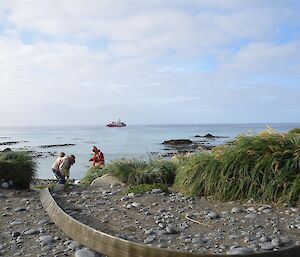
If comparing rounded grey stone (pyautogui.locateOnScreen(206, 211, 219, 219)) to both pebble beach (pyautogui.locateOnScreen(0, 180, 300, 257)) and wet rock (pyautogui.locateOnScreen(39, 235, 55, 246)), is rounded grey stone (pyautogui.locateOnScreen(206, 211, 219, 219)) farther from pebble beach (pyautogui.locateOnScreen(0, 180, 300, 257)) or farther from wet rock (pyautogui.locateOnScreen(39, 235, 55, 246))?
wet rock (pyautogui.locateOnScreen(39, 235, 55, 246))

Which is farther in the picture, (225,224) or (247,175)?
(247,175)

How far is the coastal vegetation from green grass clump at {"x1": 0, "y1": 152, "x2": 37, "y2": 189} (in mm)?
4483

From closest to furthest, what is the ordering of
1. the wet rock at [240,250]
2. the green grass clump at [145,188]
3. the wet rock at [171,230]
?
the wet rock at [240,250] < the wet rock at [171,230] < the green grass clump at [145,188]

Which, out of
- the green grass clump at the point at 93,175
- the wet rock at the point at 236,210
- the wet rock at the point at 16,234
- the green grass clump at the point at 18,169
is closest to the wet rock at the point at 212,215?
the wet rock at the point at 236,210

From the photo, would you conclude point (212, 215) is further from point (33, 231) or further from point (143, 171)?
point (143, 171)

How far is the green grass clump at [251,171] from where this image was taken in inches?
270

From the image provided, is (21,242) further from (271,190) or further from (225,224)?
(271,190)

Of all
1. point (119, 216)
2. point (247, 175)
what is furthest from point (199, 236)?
point (247, 175)

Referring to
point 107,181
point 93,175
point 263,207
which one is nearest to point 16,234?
point 263,207

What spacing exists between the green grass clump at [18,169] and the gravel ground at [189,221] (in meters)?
3.00

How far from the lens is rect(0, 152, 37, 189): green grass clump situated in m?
10.6

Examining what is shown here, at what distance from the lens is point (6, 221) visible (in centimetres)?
654

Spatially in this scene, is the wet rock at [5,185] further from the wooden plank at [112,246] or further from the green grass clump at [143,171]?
the wooden plank at [112,246]

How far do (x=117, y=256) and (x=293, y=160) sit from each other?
396 cm
